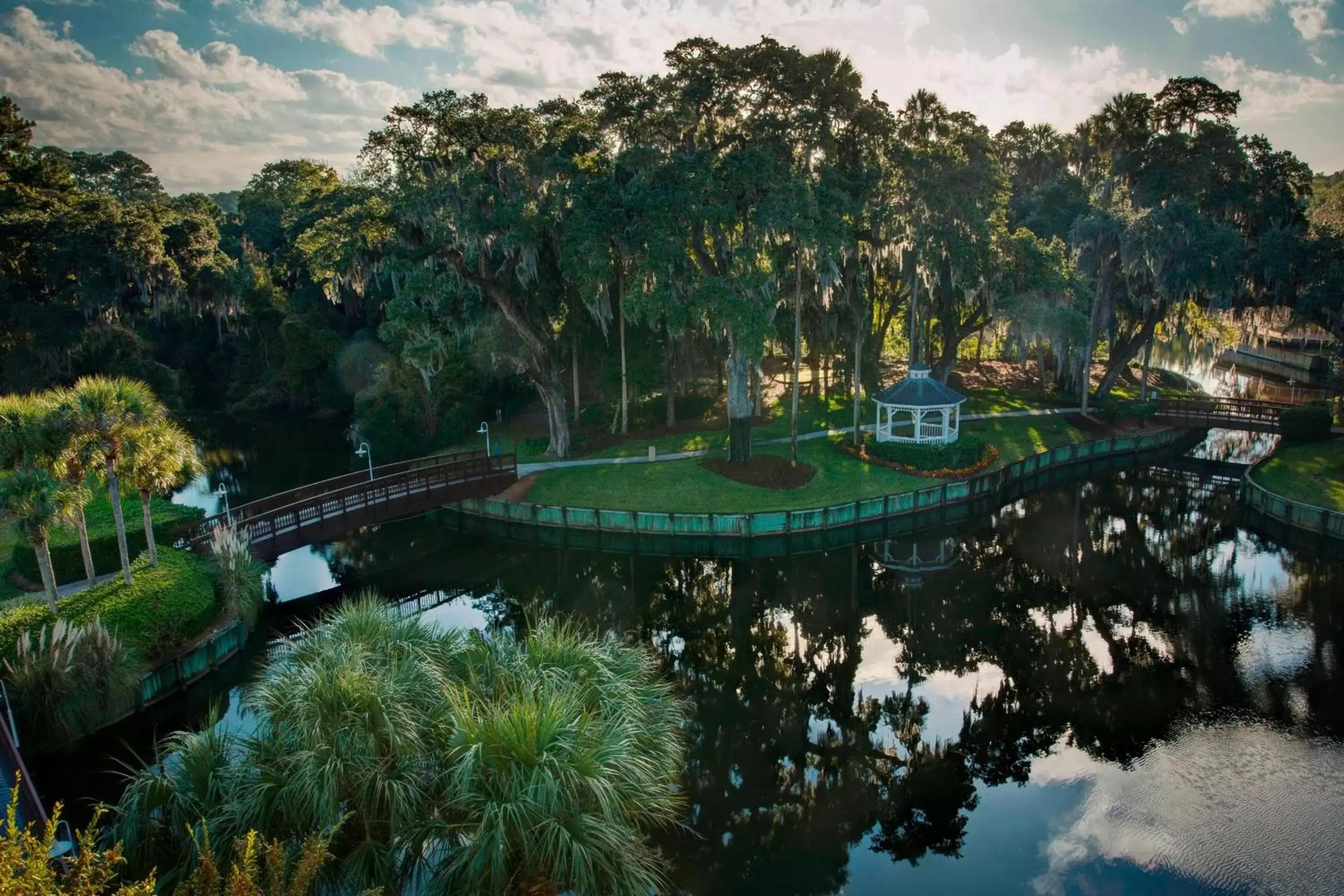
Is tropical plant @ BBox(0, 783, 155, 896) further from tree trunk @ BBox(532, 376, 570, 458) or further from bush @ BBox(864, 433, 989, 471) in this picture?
bush @ BBox(864, 433, 989, 471)

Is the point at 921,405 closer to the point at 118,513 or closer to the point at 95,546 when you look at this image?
the point at 118,513

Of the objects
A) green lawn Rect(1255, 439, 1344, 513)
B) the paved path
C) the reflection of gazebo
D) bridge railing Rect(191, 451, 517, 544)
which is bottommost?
the reflection of gazebo

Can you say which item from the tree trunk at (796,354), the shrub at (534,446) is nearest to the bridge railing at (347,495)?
the shrub at (534,446)

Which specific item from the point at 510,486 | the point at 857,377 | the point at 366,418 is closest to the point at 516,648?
the point at 510,486

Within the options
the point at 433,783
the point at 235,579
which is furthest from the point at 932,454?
the point at 433,783

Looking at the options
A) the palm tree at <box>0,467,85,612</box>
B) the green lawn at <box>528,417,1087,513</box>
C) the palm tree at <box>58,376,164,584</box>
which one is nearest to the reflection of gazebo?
the green lawn at <box>528,417,1087,513</box>

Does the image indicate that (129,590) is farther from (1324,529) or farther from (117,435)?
(1324,529)

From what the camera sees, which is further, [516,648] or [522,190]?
[522,190]
